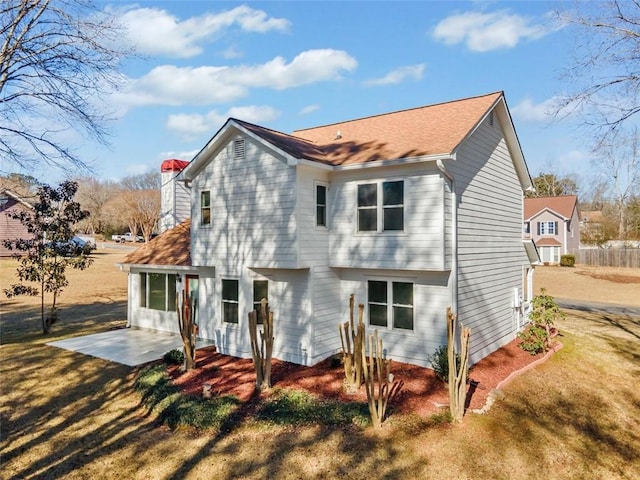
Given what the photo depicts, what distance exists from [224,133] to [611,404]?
12.0m

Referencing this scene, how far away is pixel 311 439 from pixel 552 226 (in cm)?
4567

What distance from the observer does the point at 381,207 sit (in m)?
10.8

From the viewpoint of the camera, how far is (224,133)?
1162cm

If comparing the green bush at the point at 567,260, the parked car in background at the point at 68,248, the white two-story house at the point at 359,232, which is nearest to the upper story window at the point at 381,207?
the white two-story house at the point at 359,232

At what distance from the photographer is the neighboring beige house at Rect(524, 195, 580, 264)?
43.2 metres

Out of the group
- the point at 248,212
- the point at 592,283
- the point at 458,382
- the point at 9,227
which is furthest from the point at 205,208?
the point at 9,227

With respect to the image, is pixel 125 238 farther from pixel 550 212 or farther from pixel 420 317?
pixel 420 317

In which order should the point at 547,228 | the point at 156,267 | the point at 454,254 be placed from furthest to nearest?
the point at 547,228
the point at 156,267
the point at 454,254

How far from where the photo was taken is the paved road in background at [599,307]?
2058 centimetres

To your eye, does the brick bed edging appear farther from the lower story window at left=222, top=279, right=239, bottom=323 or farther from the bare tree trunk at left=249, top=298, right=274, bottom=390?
the lower story window at left=222, top=279, right=239, bottom=323

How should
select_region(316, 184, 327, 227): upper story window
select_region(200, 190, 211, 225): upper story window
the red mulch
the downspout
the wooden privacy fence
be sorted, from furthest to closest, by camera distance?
the wooden privacy fence < select_region(200, 190, 211, 225): upper story window < select_region(316, 184, 327, 227): upper story window < the downspout < the red mulch

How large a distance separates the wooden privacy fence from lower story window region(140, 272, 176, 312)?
43.0 m

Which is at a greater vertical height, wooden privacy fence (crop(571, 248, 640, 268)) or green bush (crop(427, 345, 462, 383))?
wooden privacy fence (crop(571, 248, 640, 268))

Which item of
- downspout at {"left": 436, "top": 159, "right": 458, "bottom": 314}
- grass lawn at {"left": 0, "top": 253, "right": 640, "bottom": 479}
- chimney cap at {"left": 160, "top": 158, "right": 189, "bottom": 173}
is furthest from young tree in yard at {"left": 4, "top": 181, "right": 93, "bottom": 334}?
downspout at {"left": 436, "top": 159, "right": 458, "bottom": 314}
